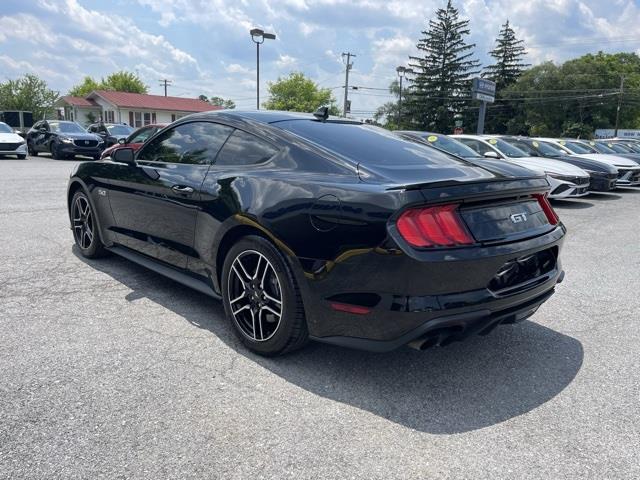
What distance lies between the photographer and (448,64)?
201ft

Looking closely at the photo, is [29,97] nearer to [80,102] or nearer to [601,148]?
[80,102]

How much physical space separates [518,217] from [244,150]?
1842 millimetres

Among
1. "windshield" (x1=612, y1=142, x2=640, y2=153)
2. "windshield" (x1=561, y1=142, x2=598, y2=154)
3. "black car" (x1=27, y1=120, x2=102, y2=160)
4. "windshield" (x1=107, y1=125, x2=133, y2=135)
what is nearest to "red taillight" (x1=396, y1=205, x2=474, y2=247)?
"windshield" (x1=561, y1=142, x2=598, y2=154)

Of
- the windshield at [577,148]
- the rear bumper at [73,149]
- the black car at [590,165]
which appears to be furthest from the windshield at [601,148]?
the rear bumper at [73,149]

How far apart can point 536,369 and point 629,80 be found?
83.1m

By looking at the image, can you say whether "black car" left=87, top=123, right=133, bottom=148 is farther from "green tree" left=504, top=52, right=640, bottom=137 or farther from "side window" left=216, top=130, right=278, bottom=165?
"green tree" left=504, top=52, right=640, bottom=137

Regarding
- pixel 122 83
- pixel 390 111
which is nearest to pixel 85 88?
pixel 122 83

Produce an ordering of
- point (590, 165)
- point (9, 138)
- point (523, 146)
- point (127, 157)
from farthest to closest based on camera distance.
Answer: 1. point (9, 138)
2. point (523, 146)
3. point (590, 165)
4. point (127, 157)

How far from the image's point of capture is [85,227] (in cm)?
528

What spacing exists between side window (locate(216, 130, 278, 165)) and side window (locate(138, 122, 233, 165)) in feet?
0.30

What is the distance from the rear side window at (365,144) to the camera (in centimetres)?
327

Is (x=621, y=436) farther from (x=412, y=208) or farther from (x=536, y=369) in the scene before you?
(x=412, y=208)

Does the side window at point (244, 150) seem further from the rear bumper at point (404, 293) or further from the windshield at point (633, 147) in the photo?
the windshield at point (633, 147)

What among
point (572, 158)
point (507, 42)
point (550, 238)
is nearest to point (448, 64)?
point (507, 42)
